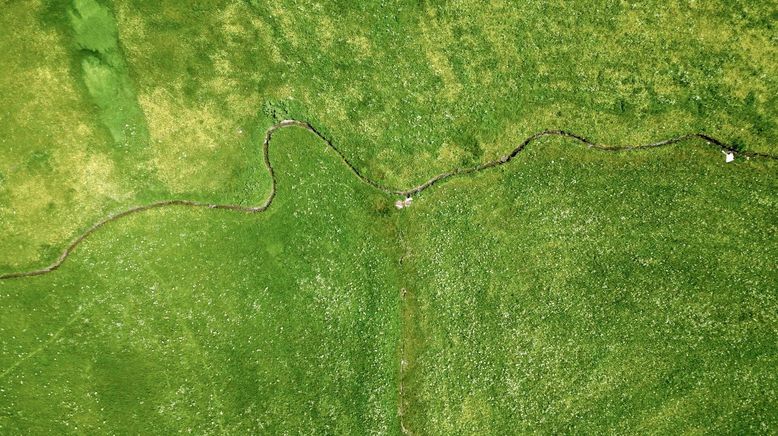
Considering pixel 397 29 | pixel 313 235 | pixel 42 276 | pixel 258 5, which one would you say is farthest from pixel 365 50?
pixel 42 276

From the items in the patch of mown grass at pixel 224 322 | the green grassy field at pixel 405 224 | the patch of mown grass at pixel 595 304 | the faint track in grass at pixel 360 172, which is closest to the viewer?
the patch of mown grass at pixel 224 322

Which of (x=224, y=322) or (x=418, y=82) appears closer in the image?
(x=224, y=322)

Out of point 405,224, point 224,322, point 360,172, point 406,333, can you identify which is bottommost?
point 406,333

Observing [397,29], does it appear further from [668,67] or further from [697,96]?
[697,96]

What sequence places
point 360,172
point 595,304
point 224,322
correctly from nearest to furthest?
point 224,322 < point 595,304 < point 360,172

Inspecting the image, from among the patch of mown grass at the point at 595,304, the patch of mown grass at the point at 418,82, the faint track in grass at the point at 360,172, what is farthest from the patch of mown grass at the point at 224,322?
the patch of mown grass at the point at 595,304

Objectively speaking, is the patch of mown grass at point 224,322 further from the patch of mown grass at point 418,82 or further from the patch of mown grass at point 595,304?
the patch of mown grass at point 595,304

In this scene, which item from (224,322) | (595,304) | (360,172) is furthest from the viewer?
(360,172)

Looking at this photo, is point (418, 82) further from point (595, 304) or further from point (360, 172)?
point (595, 304)

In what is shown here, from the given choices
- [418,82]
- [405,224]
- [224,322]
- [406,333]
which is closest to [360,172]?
[405,224]
